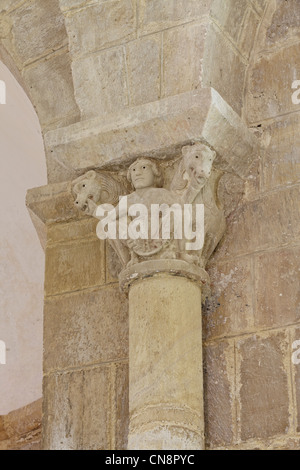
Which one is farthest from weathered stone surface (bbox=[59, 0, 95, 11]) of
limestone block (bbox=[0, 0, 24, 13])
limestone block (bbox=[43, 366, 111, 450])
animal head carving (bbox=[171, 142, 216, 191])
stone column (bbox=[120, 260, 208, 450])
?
limestone block (bbox=[43, 366, 111, 450])

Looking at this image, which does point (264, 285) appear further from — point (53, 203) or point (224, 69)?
point (53, 203)

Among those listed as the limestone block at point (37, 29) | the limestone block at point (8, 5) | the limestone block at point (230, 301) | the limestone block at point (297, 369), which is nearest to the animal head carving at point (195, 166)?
the limestone block at point (230, 301)

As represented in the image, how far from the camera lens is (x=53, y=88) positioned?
470cm

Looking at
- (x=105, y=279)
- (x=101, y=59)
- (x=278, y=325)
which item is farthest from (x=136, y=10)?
(x=278, y=325)

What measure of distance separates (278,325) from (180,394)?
0.44 m

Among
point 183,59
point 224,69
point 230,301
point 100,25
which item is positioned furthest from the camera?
point 100,25

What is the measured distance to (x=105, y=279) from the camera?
4.38 meters

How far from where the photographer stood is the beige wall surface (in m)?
6.41

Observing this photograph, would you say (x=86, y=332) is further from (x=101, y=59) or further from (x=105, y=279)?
(x=101, y=59)

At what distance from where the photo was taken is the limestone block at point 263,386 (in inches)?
151

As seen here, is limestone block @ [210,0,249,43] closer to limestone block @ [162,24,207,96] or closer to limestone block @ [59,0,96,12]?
limestone block @ [162,24,207,96]

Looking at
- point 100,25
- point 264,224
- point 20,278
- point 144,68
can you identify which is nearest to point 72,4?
point 100,25

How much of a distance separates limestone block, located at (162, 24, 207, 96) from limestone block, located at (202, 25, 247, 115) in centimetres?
3

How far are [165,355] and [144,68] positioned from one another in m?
1.14
